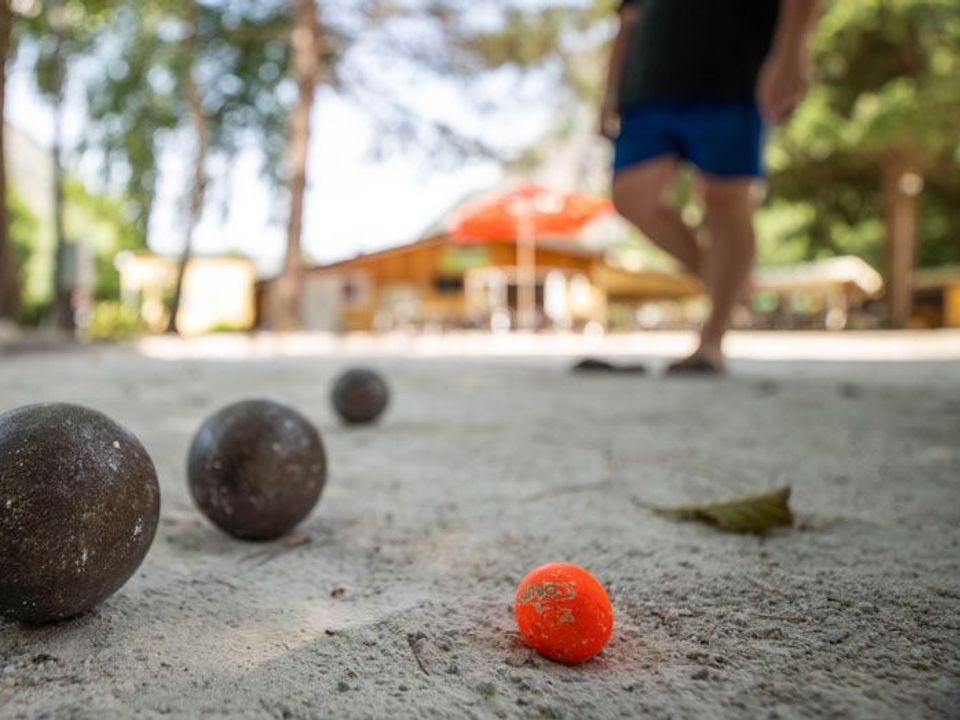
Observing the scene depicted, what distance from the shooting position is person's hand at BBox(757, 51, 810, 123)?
154 inches

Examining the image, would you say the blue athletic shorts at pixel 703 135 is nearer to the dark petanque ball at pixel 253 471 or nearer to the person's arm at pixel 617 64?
the person's arm at pixel 617 64

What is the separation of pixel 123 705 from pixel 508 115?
1330cm

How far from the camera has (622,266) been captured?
896 inches

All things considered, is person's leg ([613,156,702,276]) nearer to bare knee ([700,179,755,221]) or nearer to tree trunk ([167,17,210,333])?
bare knee ([700,179,755,221])

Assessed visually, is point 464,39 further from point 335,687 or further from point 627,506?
point 335,687

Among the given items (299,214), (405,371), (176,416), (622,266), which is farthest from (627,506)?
(622,266)

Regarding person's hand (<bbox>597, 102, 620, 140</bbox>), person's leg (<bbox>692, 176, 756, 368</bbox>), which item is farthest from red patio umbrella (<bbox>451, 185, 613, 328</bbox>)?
person's leg (<bbox>692, 176, 756, 368</bbox>)

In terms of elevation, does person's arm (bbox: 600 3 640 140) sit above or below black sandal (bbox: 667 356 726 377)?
above

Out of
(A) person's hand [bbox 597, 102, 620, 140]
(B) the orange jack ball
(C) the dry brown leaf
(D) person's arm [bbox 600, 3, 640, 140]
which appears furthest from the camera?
(A) person's hand [bbox 597, 102, 620, 140]

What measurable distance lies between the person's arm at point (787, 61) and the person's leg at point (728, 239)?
42 cm

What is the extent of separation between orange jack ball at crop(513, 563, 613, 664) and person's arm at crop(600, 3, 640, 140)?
13.0 ft

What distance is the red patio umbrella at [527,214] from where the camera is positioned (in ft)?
48.6

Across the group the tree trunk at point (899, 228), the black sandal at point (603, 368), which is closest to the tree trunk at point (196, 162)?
the black sandal at point (603, 368)

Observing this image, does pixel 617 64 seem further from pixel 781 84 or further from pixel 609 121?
pixel 781 84
